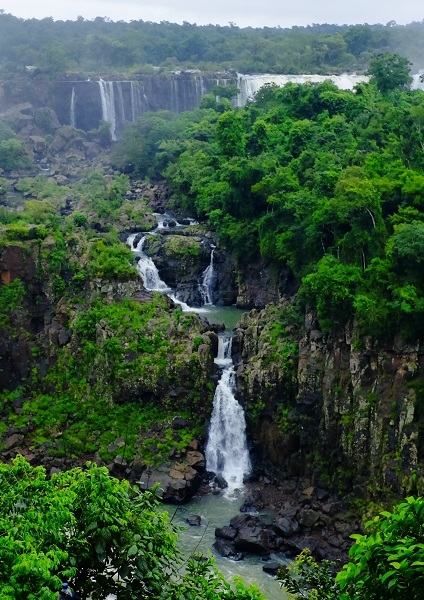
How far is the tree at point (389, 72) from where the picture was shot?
50.7m

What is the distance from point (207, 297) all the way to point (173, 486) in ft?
43.1

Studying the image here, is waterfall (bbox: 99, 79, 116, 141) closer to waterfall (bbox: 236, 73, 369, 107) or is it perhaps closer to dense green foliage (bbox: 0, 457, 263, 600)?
waterfall (bbox: 236, 73, 369, 107)

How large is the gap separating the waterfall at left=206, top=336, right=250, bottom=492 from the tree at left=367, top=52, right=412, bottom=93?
92.6 feet

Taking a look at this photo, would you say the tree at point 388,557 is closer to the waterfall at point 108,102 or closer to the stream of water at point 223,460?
the stream of water at point 223,460

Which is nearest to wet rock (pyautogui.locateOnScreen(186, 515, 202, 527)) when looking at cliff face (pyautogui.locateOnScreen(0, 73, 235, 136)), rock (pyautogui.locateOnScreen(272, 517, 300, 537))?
rock (pyautogui.locateOnScreen(272, 517, 300, 537))

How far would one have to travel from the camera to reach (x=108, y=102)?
243 feet

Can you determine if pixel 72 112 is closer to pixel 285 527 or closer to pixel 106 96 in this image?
pixel 106 96

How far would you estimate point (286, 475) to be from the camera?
2809 centimetres

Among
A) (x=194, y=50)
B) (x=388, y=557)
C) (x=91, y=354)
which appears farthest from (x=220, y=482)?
(x=194, y=50)

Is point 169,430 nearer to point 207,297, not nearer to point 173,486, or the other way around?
point 173,486

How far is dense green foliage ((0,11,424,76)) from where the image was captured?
8025 cm

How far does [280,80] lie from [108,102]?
664 inches

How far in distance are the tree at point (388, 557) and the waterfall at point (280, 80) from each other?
199 ft

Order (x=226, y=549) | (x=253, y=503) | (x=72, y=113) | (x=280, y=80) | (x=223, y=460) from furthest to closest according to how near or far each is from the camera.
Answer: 1. (x=72, y=113)
2. (x=280, y=80)
3. (x=223, y=460)
4. (x=253, y=503)
5. (x=226, y=549)
